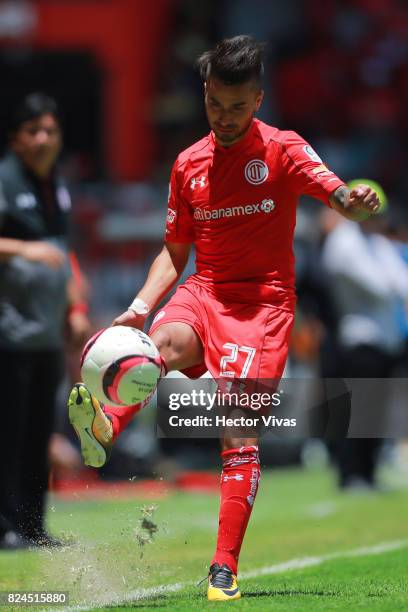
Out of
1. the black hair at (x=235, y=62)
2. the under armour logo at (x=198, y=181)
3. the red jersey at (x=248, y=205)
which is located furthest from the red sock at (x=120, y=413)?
the black hair at (x=235, y=62)

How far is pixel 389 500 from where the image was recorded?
10.9 m

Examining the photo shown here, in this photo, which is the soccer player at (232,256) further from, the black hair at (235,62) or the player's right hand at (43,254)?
the player's right hand at (43,254)

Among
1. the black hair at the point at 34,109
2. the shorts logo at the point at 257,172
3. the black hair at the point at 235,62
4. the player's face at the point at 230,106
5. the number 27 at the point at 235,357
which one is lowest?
the number 27 at the point at 235,357

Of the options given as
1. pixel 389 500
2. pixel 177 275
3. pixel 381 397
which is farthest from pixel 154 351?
pixel 381 397

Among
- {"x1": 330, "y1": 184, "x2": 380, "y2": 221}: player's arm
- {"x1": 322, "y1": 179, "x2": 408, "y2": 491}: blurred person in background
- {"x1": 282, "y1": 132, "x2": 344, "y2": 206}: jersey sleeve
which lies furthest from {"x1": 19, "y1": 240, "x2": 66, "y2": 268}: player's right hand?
{"x1": 322, "y1": 179, "x2": 408, "y2": 491}: blurred person in background

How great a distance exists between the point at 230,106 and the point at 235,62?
0.66 ft

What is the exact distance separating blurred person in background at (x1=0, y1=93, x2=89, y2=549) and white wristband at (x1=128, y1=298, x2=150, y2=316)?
1.79 m

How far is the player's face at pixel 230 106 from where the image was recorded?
5945mm

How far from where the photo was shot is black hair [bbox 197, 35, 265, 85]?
5.91m

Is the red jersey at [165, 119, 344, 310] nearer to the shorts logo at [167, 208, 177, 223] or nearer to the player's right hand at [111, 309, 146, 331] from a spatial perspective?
the shorts logo at [167, 208, 177, 223]

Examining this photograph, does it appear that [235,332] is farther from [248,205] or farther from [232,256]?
[248,205]

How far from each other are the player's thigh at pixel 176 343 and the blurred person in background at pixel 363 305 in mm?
5503

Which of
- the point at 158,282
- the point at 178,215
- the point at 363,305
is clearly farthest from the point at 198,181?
the point at 363,305

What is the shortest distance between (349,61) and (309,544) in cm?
1533
